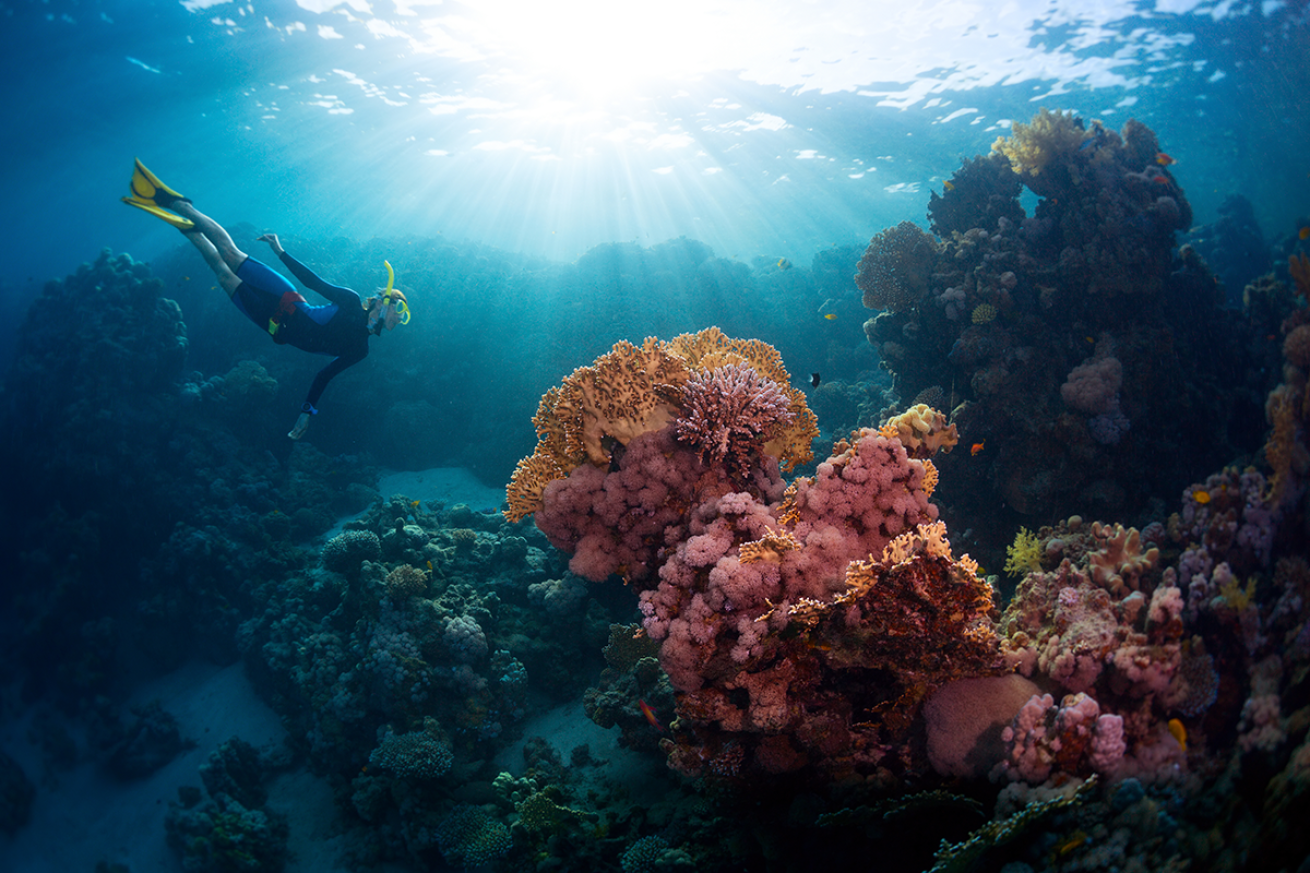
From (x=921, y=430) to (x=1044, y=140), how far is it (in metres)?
7.90

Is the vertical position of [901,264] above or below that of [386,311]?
above

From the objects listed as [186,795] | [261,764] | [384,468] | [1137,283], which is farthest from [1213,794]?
[384,468]

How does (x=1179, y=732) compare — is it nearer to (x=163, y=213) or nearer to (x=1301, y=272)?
(x=1301, y=272)

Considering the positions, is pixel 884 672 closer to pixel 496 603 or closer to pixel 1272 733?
pixel 1272 733

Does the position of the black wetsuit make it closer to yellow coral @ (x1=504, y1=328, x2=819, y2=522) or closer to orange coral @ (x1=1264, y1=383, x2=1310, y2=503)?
yellow coral @ (x1=504, y1=328, x2=819, y2=522)

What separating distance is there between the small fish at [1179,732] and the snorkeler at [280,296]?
9469 mm

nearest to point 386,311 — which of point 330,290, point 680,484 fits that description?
point 330,290

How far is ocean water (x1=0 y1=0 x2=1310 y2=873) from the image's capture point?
3252 mm

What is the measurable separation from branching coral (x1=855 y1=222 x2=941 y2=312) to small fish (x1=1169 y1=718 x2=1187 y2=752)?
314 inches

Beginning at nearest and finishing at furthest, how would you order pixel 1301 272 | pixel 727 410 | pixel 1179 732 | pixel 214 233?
pixel 1179 732
pixel 1301 272
pixel 727 410
pixel 214 233

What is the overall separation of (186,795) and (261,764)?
172 centimetres

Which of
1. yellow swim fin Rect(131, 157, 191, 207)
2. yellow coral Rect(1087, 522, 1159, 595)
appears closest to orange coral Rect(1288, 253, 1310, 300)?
yellow coral Rect(1087, 522, 1159, 595)

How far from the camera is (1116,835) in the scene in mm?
2615

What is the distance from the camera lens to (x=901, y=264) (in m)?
9.52
